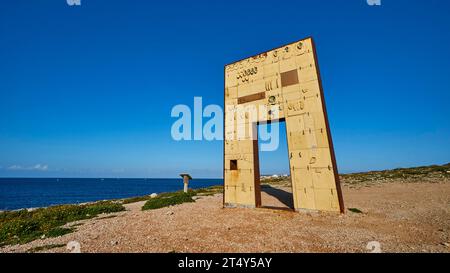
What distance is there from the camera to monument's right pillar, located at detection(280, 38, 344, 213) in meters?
10.4

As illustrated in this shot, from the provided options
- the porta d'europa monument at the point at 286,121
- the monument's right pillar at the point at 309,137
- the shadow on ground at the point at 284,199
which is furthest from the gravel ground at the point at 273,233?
the shadow on ground at the point at 284,199

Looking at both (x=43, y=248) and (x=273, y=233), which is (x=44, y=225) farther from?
(x=273, y=233)

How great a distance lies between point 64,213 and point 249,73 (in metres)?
13.9

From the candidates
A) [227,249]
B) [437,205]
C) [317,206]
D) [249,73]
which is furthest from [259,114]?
[437,205]

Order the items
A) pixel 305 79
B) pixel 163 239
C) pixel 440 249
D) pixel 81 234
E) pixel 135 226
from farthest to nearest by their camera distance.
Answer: pixel 305 79, pixel 135 226, pixel 81 234, pixel 163 239, pixel 440 249

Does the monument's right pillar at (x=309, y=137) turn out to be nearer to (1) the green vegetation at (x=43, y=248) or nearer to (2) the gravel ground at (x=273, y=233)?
(2) the gravel ground at (x=273, y=233)

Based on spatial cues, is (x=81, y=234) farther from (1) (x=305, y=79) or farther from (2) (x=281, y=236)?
(1) (x=305, y=79)

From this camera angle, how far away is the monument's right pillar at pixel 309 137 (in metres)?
10.4

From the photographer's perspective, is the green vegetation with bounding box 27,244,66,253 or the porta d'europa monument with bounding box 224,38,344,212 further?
the porta d'europa monument with bounding box 224,38,344,212

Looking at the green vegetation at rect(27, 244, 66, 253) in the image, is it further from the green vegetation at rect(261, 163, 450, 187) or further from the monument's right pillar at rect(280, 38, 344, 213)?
the green vegetation at rect(261, 163, 450, 187)

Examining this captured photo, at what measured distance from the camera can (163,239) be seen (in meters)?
7.34

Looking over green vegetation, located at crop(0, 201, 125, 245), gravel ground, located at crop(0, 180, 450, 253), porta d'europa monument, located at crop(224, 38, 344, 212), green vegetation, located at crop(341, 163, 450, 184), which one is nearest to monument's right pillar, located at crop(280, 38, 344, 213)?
porta d'europa monument, located at crop(224, 38, 344, 212)

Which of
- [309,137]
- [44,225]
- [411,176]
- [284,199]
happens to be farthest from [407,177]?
[44,225]
